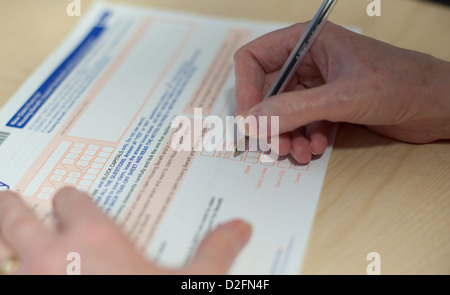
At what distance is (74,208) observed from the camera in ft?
1.79

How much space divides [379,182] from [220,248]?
23 centimetres

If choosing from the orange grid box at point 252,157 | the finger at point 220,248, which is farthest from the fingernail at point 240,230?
the orange grid box at point 252,157

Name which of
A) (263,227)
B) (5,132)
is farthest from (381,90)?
(5,132)

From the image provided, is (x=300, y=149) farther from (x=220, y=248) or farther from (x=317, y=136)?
Answer: (x=220, y=248)

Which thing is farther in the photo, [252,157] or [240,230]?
[252,157]

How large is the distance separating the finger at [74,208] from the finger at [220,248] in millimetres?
106

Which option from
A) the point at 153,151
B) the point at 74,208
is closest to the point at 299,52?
the point at 153,151

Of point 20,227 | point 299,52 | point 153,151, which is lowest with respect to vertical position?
point 20,227

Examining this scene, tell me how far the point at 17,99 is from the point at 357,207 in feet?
1.74

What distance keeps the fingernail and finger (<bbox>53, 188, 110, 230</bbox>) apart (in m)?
0.13

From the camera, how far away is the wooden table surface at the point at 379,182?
1.78ft

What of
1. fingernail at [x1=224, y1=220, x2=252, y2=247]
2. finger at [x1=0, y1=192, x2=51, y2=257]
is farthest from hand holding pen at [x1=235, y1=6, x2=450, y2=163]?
finger at [x1=0, y1=192, x2=51, y2=257]

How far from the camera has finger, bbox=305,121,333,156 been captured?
0.65 meters

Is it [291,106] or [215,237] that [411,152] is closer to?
[291,106]
